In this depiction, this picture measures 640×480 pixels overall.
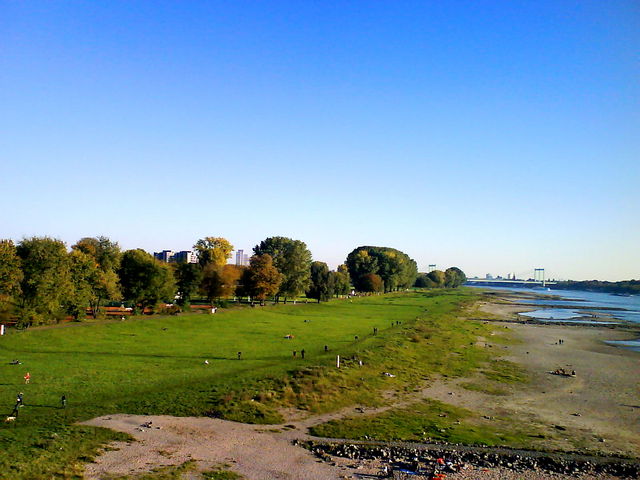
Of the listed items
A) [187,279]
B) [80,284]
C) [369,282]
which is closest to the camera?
[80,284]

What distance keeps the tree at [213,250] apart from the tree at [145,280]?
110ft

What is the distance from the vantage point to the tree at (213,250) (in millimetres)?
125938

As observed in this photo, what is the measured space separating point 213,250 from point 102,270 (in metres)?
44.0

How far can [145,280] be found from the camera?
8406 centimetres

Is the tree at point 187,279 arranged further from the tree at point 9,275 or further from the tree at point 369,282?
the tree at point 369,282

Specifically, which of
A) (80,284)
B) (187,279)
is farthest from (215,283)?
(80,284)

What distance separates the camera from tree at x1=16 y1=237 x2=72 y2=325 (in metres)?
61.9

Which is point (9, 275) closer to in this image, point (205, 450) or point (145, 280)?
point (145, 280)

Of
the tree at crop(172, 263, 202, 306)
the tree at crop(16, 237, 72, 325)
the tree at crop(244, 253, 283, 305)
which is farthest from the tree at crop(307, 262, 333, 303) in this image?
the tree at crop(16, 237, 72, 325)

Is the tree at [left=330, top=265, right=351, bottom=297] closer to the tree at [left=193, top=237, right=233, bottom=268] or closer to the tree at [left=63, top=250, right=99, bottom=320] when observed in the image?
the tree at [left=193, top=237, right=233, bottom=268]

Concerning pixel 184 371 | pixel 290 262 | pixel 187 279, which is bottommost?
pixel 184 371

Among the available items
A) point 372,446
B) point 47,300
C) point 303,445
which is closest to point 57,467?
point 303,445

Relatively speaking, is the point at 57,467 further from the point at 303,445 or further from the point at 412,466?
the point at 412,466

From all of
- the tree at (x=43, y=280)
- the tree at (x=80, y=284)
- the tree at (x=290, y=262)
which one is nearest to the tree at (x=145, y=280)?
the tree at (x=80, y=284)
